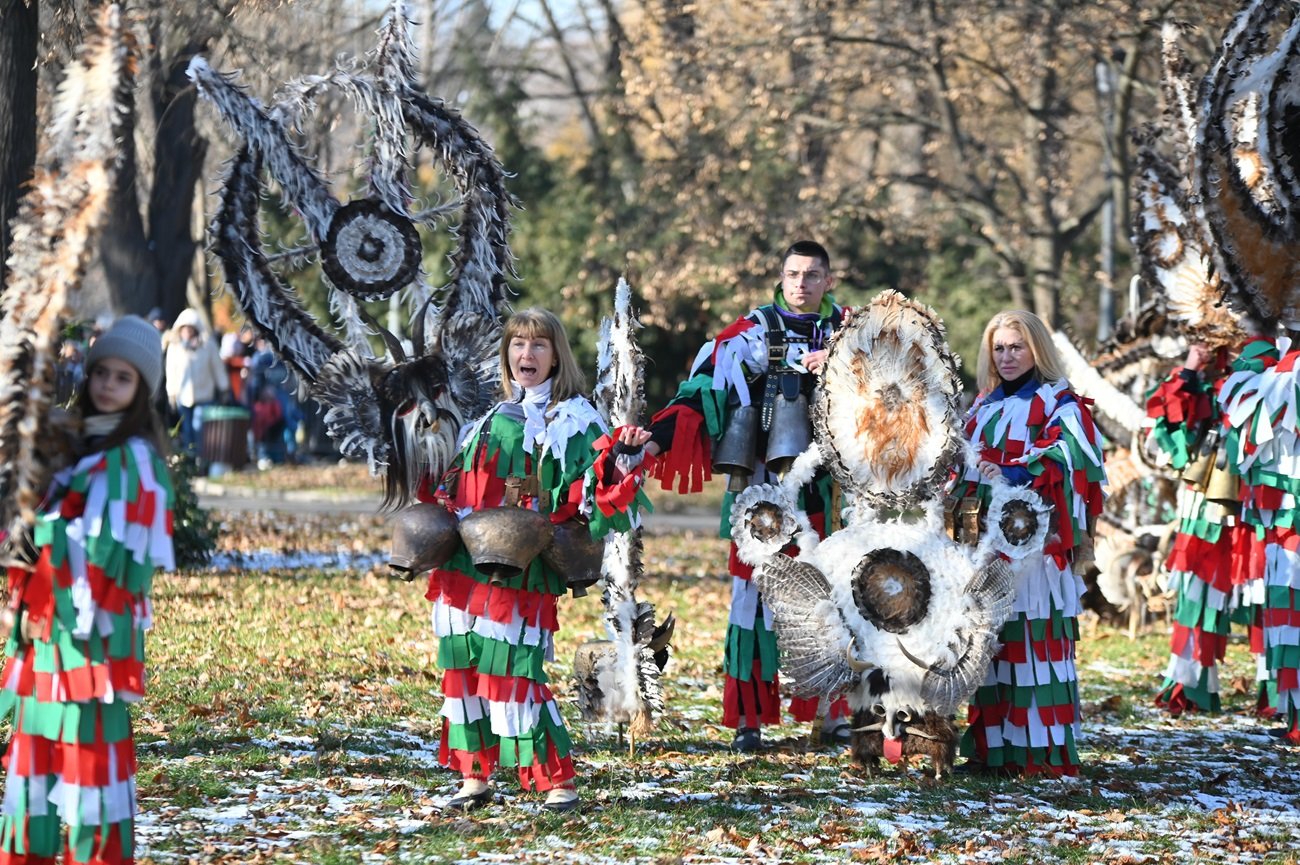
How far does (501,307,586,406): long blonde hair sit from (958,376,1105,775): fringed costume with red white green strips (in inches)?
73.3

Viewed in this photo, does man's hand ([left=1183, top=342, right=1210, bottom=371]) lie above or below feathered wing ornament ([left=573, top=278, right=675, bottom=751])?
above

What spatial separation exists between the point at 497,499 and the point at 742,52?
14.4m

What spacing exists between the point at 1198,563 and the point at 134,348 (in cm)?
602

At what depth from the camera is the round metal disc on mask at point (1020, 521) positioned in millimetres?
6648

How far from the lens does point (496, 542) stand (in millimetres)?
5703

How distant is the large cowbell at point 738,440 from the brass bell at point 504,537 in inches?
62.5

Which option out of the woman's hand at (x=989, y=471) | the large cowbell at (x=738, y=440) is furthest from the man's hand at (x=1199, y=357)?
the large cowbell at (x=738, y=440)

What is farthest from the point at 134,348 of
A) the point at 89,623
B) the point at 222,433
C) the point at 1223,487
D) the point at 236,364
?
the point at 222,433

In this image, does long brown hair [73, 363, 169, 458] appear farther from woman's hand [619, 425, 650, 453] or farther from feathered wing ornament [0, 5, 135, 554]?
woman's hand [619, 425, 650, 453]

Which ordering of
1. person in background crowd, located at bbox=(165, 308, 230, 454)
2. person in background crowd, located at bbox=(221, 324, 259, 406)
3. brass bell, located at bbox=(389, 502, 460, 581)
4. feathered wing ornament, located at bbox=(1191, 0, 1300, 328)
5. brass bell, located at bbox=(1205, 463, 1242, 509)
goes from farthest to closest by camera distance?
1. person in background crowd, located at bbox=(221, 324, 259, 406)
2. person in background crowd, located at bbox=(165, 308, 230, 454)
3. brass bell, located at bbox=(1205, 463, 1242, 509)
4. feathered wing ornament, located at bbox=(1191, 0, 1300, 328)
5. brass bell, located at bbox=(389, 502, 460, 581)

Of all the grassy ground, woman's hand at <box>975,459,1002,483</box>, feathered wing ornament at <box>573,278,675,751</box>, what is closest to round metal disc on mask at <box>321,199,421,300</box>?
feathered wing ornament at <box>573,278,675,751</box>

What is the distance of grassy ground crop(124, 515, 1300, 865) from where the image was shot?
18.5 feet

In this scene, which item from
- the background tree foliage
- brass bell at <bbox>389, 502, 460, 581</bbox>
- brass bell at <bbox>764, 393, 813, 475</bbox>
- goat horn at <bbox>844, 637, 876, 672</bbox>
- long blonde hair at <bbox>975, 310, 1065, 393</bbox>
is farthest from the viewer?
the background tree foliage

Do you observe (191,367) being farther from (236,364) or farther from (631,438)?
(631,438)
